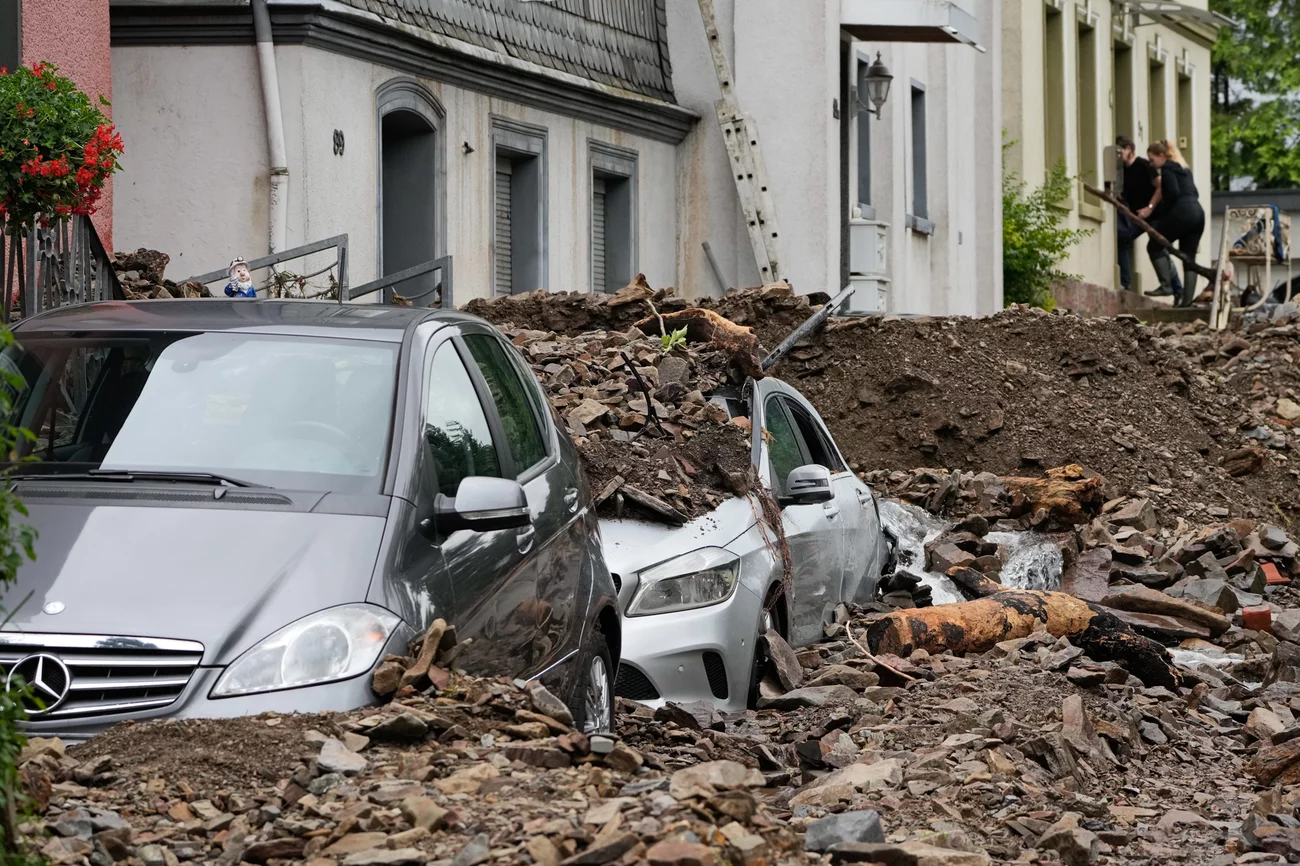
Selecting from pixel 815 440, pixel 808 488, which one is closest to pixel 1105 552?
pixel 815 440

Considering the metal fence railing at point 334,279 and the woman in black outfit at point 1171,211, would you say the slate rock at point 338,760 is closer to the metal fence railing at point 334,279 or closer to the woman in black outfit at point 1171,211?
the metal fence railing at point 334,279

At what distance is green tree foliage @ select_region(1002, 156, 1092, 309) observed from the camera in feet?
106

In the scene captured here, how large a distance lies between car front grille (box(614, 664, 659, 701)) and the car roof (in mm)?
2216

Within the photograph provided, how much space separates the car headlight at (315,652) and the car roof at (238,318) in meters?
1.32

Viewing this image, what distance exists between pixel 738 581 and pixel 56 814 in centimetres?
457

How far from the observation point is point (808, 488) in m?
9.54

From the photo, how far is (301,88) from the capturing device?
16.3 metres

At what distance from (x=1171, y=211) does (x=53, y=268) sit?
27.9 meters

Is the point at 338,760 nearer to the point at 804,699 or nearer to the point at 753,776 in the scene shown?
the point at 753,776

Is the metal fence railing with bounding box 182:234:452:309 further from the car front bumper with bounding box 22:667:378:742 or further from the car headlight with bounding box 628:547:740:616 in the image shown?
the car front bumper with bounding box 22:667:378:742

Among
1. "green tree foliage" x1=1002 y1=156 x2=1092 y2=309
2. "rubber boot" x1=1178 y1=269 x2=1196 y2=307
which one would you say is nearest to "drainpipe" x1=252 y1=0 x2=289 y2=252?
"green tree foliage" x1=1002 y1=156 x2=1092 y2=309

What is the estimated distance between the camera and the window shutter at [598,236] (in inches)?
875

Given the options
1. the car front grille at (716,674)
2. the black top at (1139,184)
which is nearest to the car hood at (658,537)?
the car front grille at (716,674)

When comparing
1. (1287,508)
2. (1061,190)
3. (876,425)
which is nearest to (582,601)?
(876,425)
